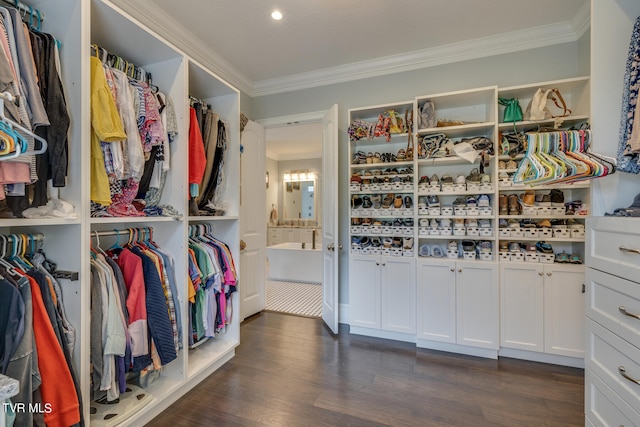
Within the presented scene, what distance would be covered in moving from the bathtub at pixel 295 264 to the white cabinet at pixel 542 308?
2.80 m

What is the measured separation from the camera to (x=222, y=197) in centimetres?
→ 232


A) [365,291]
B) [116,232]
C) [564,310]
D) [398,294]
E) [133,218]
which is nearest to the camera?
[133,218]

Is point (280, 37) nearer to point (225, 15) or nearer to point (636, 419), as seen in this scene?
point (225, 15)

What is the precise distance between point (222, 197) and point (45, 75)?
129 cm

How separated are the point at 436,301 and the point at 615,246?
4.92 ft

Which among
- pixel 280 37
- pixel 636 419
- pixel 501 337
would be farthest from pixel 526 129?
pixel 280 37

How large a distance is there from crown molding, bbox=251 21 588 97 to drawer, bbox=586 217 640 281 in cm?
203

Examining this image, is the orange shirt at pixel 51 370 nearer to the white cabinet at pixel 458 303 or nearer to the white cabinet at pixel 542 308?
Answer: the white cabinet at pixel 458 303

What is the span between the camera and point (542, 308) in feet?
7.20

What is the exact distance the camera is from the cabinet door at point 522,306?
2207 millimetres

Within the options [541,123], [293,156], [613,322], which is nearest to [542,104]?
[541,123]

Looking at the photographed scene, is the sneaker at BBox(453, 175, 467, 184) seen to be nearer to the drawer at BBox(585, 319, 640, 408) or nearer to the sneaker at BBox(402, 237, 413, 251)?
the sneaker at BBox(402, 237, 413, 251)

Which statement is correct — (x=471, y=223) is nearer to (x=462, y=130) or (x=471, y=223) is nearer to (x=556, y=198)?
(x=556, y=198)

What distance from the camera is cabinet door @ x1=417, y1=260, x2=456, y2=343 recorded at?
239cm
